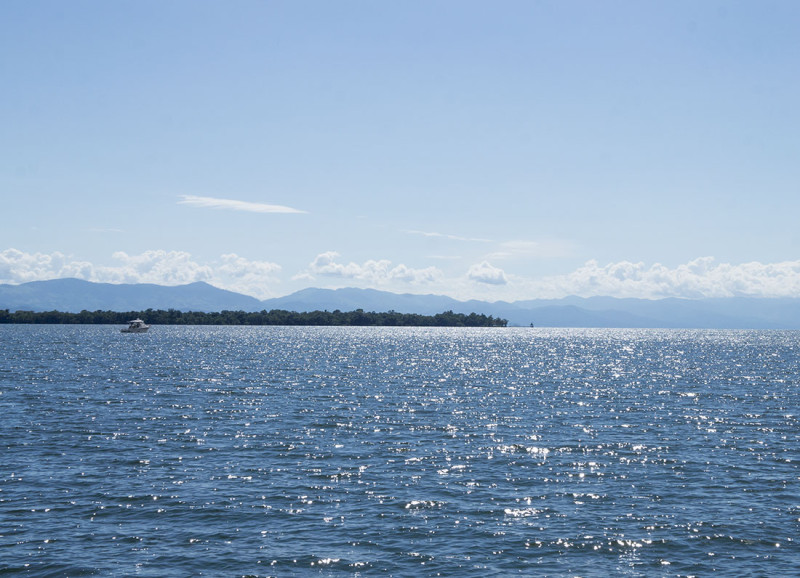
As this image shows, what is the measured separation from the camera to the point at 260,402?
6706 cm

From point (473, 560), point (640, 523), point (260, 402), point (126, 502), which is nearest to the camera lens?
point (473, 560)

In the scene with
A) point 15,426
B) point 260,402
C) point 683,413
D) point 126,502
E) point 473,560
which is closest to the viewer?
point 473,560

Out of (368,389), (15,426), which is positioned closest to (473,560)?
(15,426)

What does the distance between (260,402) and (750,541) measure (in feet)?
161

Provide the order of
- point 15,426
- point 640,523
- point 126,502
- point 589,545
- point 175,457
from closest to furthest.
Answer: point 589,545 < point 640,523 < point 126,502 < point 175,457 < point 15,426

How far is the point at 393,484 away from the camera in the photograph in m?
35.1

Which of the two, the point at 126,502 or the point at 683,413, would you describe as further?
the point at 683,413

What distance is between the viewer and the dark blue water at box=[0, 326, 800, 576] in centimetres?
2516

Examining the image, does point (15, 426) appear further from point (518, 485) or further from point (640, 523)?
point (640, 523)

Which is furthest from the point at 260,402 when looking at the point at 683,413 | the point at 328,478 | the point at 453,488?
the point at 683,413

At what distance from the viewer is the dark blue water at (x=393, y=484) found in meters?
25.2

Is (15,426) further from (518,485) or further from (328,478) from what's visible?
(518,485)

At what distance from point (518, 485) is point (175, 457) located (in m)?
20.7

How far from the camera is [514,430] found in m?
52.3
